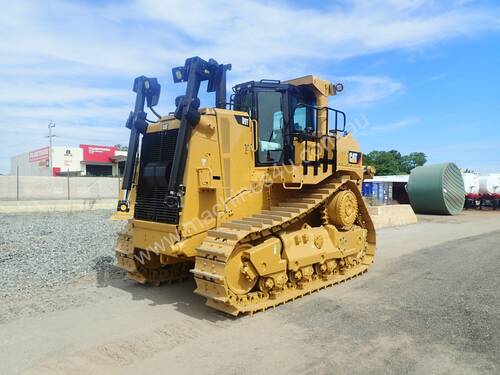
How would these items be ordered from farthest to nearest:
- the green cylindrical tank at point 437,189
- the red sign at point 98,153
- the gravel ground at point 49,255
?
the red sign at point 98,153 < the green cylindrical tank at point 437,189 < the gravel ground at point 49,255

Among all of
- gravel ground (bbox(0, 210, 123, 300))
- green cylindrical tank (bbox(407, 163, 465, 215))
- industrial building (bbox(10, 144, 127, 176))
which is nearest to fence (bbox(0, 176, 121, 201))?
gravel ground (bbox(0, 210, 123, 300))

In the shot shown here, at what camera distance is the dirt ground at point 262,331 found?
13.3 feet

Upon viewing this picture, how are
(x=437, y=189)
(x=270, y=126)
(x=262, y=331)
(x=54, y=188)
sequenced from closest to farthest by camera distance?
(x=262, y=331) < (x=270, y=126) < (x=437, y=189) < (x=54, y=188)

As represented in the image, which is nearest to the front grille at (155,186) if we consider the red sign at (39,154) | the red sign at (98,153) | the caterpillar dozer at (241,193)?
the caterpillar dozer at (241,193)

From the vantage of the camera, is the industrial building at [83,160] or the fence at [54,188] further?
the industrial building at [83,160]

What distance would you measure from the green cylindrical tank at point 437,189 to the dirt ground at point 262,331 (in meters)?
14.7

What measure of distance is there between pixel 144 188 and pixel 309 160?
273 centimetres

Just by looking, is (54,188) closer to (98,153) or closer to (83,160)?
(83,160)

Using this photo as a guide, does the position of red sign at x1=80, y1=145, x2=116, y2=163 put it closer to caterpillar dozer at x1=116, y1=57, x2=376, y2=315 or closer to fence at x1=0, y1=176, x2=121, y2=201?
fence at x1=0, y1=176, x2=121, y2=201

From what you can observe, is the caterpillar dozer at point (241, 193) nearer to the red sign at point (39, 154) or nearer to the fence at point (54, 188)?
the fence at point (54, 188)

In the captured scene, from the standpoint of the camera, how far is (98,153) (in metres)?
49.7

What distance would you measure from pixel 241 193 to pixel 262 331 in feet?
7.18

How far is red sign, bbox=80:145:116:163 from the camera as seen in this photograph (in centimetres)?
4888

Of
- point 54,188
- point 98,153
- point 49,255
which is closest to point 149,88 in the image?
point 49,255
